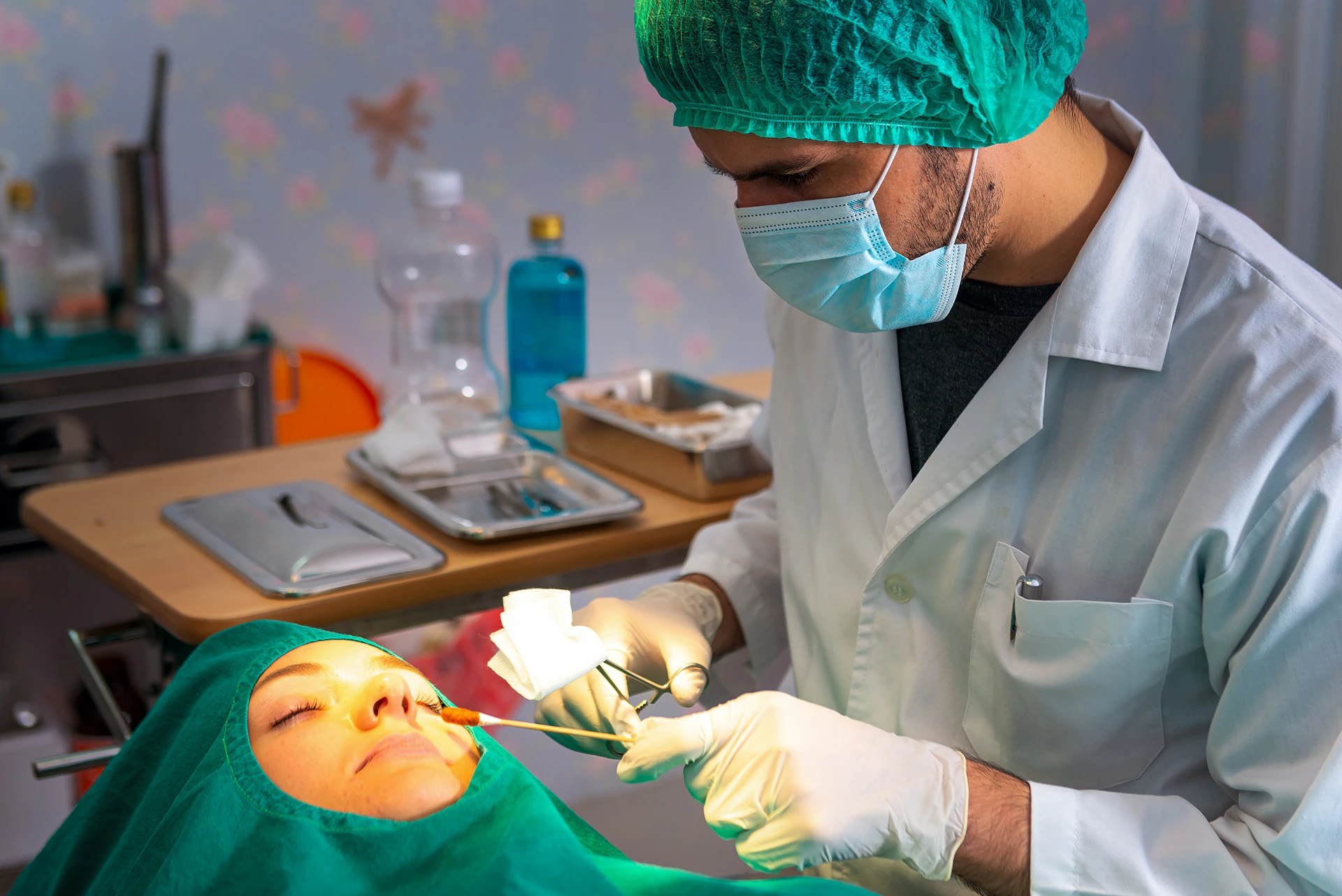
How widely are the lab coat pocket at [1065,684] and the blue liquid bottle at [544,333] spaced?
104 cm

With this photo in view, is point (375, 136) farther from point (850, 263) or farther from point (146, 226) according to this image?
point (850, 263)

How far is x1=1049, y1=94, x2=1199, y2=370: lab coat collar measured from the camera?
1.13 metres

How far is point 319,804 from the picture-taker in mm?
1045

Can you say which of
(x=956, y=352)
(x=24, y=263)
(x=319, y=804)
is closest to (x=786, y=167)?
(x=956, y=352)

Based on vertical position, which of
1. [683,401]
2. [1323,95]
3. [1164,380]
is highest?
[1323,95]

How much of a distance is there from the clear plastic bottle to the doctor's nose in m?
0.97

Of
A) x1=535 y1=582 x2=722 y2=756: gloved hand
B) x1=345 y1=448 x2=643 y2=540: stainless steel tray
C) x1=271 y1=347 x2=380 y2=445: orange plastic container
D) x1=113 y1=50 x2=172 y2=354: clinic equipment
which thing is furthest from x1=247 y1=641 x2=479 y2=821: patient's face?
x1=271 y1=347 x2=380 y2=445: orange plastic container

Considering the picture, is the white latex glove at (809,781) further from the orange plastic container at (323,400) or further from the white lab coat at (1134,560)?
the orange plastic container at (323,400)

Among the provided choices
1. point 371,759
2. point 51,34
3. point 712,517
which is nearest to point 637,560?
point 712,517

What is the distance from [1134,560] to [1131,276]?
27 cm

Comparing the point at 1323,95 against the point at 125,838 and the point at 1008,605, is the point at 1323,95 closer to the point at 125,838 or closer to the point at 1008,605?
the point at 1008,605

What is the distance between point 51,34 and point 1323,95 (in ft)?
9.55

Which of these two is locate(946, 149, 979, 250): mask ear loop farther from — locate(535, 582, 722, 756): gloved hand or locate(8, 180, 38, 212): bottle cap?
locate(8, 180, 38, 212): bottle cap

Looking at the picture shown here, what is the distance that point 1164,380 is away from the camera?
3.70 ft
